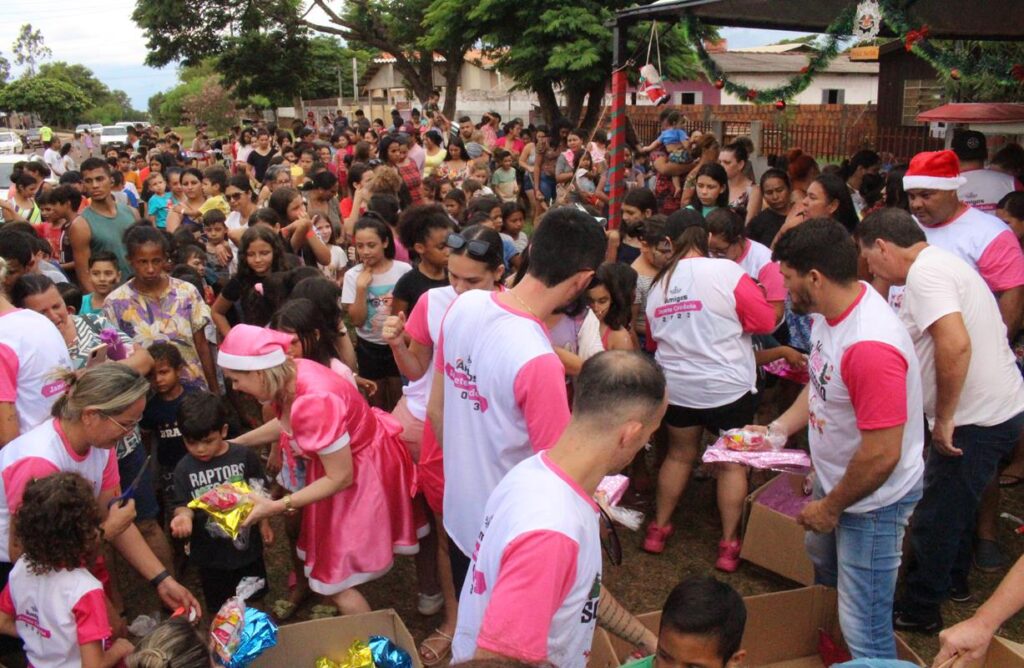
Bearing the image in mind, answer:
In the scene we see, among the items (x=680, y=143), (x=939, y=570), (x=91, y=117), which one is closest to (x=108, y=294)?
(x=939, y=570)

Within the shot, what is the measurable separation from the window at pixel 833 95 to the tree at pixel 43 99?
2418 inches

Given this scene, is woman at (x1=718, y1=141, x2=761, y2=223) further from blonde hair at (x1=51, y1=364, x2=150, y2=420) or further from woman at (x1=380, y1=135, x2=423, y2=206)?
blonde hair at (x1=51, y1=364, x2=150, y2=420)

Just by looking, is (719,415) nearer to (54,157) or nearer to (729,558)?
(729,558)

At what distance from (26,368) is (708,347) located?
3.12m

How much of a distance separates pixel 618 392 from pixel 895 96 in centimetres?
2312

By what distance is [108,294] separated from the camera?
5090mm

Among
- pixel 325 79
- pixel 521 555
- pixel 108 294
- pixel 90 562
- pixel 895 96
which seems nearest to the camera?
pixel 521 555

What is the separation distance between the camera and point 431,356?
3793 mm

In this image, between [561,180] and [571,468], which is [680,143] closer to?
[561,180]

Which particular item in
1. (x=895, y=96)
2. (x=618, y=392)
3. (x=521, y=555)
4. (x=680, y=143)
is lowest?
(x=521, y=555)

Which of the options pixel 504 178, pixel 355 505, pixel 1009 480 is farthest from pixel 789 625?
pixel 504 178

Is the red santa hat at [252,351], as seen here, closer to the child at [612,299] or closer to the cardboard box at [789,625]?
the child at [612,299]

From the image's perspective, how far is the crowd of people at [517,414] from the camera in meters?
2.27

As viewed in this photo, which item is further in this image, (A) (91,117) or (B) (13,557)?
(A) (91,117)
